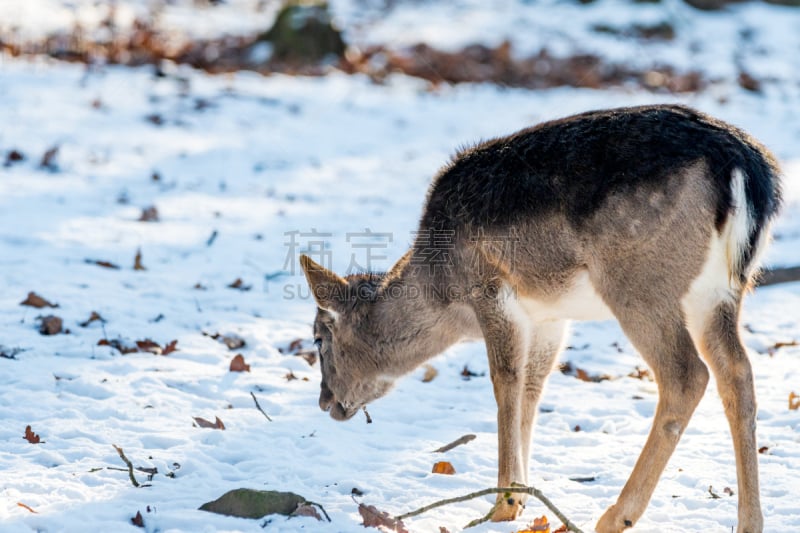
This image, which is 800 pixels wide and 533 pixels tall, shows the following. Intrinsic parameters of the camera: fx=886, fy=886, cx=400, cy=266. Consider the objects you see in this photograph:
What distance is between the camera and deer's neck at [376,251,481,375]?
5555 millimetres

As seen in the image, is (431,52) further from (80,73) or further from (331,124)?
(80,73)

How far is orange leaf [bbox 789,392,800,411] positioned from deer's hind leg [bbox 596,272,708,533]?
211 cm

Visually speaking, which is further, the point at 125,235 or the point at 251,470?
the point at 125,235

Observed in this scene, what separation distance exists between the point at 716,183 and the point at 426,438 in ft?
8.54

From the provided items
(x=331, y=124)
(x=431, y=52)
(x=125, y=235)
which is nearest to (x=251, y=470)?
(x=125, y=235)

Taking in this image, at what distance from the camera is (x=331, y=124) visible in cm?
1426

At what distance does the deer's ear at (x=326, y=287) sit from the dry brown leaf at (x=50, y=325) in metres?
2.44

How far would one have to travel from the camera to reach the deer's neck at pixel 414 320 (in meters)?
5.55

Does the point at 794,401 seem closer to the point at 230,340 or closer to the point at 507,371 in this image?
the point at 507,371

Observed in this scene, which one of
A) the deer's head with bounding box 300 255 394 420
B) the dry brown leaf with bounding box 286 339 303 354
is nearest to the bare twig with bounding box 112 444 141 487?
the deer's head with bounding box 300 255 394 420

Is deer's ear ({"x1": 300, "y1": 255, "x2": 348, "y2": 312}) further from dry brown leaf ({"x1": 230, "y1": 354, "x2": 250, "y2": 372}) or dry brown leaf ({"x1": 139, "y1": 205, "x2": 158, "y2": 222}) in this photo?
dry brown leaf ({"x1": 139, "y1": 205, "x2": 158, "y2": 222})

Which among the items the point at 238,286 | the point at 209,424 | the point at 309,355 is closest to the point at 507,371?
the point at 209,424

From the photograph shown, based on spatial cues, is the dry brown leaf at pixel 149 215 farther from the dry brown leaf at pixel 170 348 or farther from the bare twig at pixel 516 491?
the bare twig at pixel 516 491

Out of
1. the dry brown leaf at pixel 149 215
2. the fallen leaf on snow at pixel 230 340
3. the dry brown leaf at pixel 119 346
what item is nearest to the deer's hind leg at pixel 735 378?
A: the fallen leaf on snow at pixel 230 340
